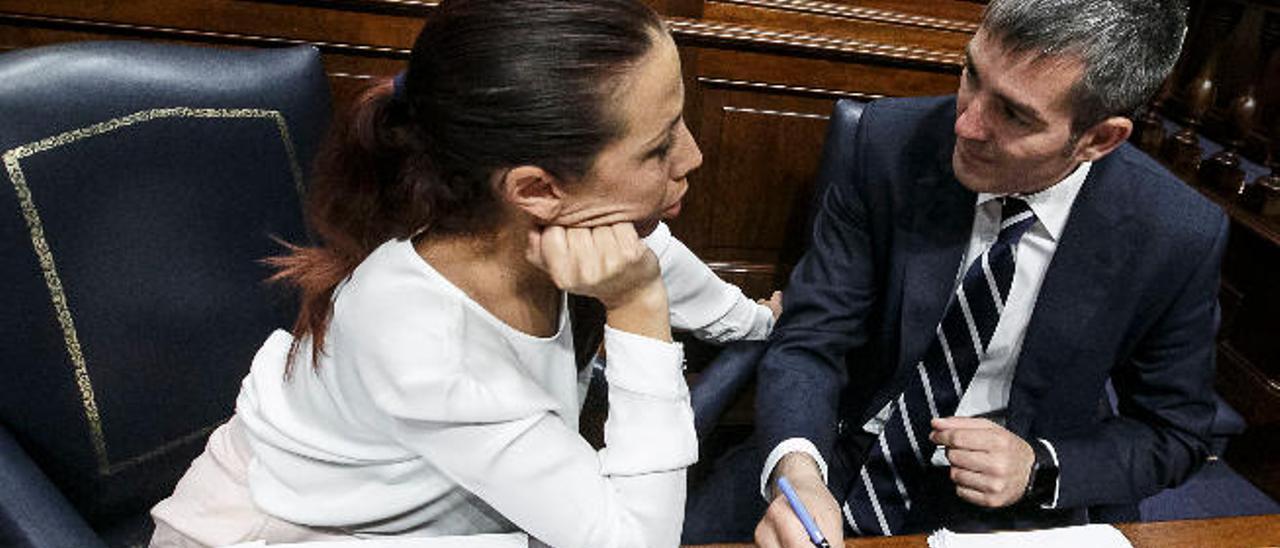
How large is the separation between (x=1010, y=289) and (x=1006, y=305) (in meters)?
0.03

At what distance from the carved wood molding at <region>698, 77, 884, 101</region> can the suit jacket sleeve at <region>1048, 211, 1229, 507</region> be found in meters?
0.84

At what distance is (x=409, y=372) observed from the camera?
3.18 ft

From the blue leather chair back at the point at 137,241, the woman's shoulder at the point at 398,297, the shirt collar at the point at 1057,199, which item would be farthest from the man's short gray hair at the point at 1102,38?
the blue leather chair back at the point at 137,241

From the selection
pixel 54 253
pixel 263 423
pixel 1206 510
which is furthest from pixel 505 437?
pixel 1206 510

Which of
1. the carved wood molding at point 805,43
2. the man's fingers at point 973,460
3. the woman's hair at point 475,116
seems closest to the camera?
the woman's hair at point 475,116

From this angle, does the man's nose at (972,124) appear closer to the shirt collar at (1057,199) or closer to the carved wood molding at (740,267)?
the shirt collar at (1057,199)

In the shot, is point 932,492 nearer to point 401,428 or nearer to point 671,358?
point 671,358

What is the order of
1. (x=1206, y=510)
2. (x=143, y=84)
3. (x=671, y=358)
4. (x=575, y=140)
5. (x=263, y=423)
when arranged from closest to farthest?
(x=575, y=140) < (x=671, y=358) < (x=263, y=423) < (x=143, y=84) < (x=1206, y=510)

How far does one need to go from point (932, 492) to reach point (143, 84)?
1.27 metres

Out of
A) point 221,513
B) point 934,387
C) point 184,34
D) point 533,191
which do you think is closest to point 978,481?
point 934,387

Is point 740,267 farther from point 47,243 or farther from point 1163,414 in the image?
point 47,243

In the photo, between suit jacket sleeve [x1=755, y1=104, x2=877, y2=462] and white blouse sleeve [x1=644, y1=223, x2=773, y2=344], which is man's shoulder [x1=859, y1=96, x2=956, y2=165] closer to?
suit jacket sleeve [x1=755, y1=104, x2=877, y2=462]

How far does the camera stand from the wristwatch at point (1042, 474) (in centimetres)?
130

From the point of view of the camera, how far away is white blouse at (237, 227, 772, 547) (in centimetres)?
98
